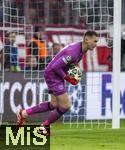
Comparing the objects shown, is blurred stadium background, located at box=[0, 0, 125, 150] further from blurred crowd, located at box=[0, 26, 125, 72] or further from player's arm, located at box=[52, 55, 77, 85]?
player's arm, located at box=[52, 55, 77, 85]

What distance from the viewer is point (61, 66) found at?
531 inches

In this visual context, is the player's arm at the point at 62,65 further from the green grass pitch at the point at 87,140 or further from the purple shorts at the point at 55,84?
the green grass pitch at the point at 87,140

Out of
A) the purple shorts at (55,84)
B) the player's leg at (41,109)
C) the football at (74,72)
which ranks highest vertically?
the football at (74,72)

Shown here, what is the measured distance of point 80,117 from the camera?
18547 millimetres

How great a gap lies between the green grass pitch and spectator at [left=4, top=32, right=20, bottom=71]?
12.7 ft

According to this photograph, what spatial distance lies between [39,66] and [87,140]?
5.24 meters

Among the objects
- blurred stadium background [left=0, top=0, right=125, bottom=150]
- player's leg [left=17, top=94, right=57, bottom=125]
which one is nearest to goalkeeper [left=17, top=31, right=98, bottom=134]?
player's leg [left=17, top=94, right=57, bottom=125]

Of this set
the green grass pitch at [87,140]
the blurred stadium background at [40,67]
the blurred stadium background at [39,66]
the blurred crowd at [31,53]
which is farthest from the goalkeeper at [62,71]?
the blurred crowd at [31,53]

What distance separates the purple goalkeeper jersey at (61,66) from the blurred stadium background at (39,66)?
12.0ft

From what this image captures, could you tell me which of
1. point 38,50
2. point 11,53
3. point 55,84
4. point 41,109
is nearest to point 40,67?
point 38,50

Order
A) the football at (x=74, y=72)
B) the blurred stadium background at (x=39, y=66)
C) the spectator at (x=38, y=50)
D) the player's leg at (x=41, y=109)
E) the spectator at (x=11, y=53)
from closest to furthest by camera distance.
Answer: the football at (x=74, y=72)
the player's leg at (x=41, y=109)
the blurred stadium background at (x=39, y=66)
the spectator at (x=38, y=50)
the spectator at (x=11, y=53)

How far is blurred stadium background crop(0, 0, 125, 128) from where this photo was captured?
17812 millimetres

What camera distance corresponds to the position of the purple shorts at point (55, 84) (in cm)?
1355

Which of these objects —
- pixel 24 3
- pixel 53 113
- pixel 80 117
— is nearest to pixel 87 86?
pixel 80 117
